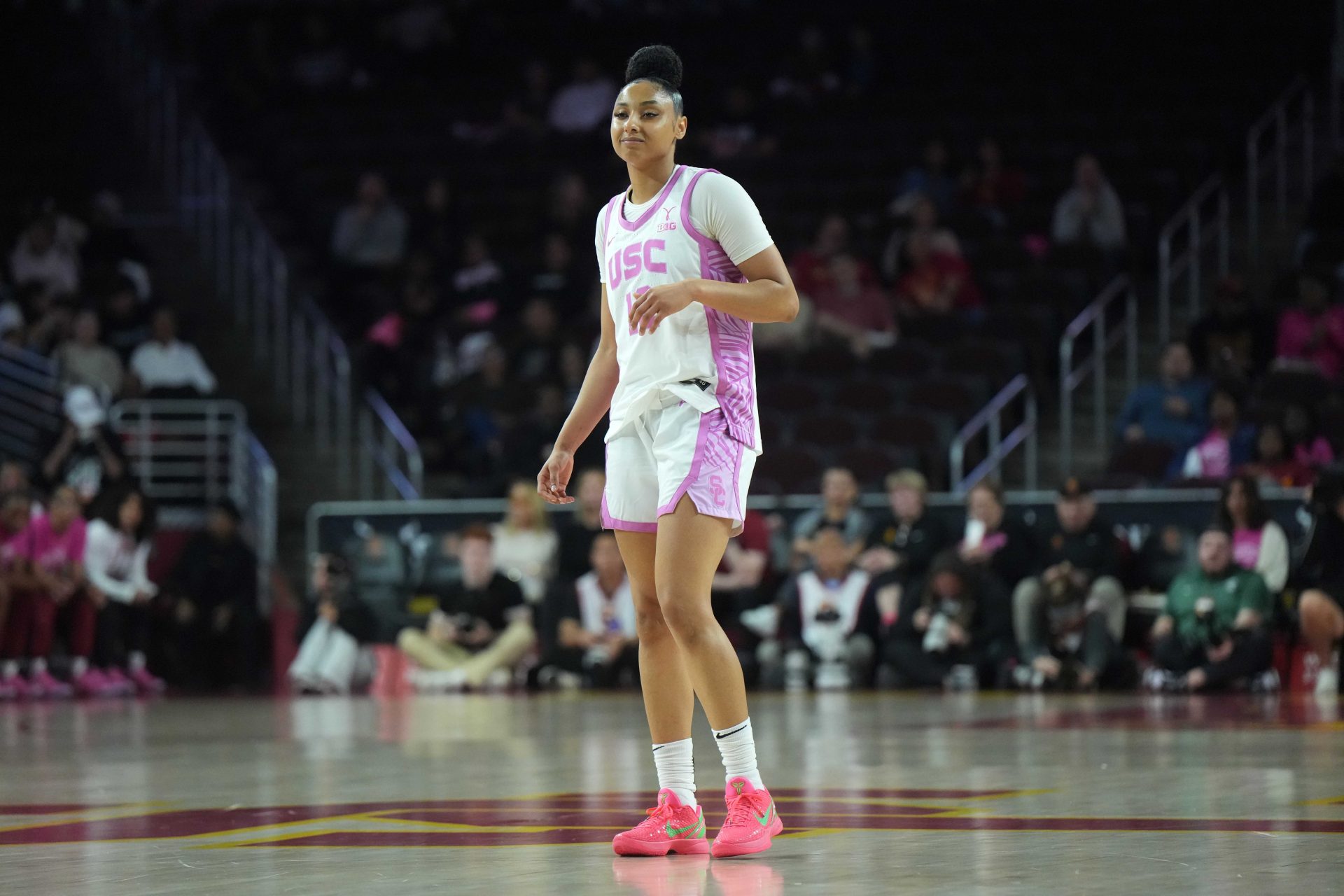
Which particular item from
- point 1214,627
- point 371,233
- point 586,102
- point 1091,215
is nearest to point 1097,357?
point 1091,215

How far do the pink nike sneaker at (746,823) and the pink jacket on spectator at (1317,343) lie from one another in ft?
35.9

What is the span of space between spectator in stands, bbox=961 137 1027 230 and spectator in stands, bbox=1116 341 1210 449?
139 inches

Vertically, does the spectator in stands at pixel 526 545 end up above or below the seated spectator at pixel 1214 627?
above

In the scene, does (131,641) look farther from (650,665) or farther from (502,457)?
(650,665)

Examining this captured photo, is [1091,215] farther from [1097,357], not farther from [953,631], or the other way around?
[953,631]

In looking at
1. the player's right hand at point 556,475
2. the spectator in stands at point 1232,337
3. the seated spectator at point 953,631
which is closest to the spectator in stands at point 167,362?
the seated spectator at point 953,631

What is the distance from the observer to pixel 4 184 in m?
20.8

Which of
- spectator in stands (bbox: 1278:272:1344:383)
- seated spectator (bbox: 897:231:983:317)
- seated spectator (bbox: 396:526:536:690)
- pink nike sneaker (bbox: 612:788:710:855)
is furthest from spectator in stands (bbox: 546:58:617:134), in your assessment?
pink nike sneaker (bbox: 612:788:710:855)

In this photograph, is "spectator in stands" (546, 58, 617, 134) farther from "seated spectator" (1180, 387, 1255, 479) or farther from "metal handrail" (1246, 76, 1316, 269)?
"seated spectator" (1180, 387, 1255, 479)

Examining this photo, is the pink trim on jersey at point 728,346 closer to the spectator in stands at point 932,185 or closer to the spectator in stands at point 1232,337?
the spectator in stands at point 1232,337

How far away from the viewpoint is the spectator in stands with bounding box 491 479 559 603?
48.9 ft

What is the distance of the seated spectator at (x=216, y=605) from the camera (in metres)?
15.9

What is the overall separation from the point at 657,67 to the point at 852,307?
11.6 metres

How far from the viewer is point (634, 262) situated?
17.8ft
